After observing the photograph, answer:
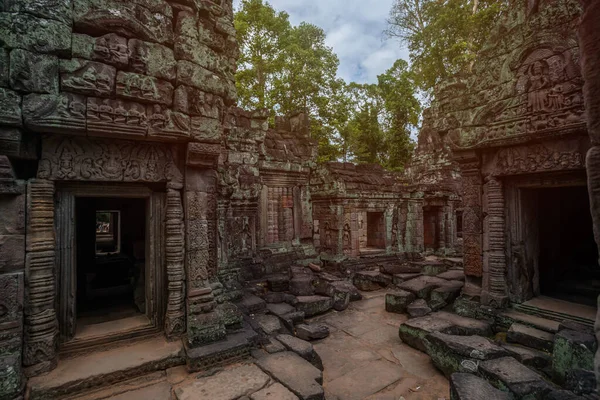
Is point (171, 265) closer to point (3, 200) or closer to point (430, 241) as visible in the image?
point (3, 200)

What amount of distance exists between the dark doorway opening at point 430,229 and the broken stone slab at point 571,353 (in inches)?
369

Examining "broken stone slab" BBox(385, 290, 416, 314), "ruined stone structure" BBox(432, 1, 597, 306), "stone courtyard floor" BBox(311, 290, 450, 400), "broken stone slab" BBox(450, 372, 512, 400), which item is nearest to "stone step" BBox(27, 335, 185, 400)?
"stone courtyard floor" BBox(311, 290, 450, 400)

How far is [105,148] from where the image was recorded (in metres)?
3.41

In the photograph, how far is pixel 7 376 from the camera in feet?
8.60

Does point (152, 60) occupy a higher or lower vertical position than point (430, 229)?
higher

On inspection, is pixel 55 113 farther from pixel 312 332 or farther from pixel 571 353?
pixel 571 353

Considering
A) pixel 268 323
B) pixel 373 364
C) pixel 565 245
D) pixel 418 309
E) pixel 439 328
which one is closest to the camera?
pixel 373 364

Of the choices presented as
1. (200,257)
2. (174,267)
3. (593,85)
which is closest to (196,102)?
(200,257)

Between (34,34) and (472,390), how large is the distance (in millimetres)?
Answer: 5577

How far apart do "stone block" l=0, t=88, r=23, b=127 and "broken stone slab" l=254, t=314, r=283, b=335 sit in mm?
3862

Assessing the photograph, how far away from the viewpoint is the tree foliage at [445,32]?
1438 cm

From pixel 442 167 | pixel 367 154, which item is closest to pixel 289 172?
pixel 442 167

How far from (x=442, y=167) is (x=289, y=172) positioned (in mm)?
9878

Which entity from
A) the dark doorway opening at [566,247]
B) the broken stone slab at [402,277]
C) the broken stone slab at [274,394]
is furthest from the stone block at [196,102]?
the broken stone slab at [402,277]
